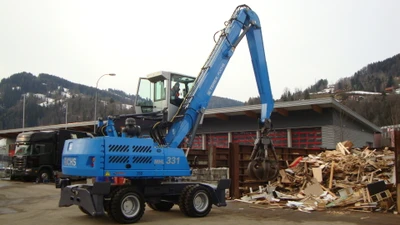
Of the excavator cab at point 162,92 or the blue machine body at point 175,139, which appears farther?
the excavator cab at point 162,92

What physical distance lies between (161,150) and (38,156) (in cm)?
1965

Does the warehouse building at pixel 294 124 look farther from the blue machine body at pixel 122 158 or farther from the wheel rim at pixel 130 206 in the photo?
the wheel rim at pixel 130 206

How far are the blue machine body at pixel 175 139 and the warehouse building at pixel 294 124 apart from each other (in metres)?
12.9

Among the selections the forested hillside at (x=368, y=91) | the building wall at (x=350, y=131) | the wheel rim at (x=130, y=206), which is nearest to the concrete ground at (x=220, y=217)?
the wheel rim at (x=130, y=206)

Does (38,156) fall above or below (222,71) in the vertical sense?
below

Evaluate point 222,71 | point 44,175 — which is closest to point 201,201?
point 222,71

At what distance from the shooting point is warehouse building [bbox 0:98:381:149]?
97.8ft

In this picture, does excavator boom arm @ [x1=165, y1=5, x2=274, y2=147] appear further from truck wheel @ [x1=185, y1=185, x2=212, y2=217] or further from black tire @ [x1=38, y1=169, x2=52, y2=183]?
black tire @ [x1=38, y1=169, x2=52, y2=183]

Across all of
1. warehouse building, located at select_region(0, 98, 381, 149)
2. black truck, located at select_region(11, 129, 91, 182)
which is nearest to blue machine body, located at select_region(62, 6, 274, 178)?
warehouse building, located at select_region(0, 98, 381, 149)

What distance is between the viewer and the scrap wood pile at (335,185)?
13102mm

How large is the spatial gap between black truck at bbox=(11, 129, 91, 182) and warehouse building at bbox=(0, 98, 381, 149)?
33.6ft

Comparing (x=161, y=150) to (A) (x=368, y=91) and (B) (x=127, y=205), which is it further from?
(A) (x=368, y=91)

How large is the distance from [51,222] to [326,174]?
10.3m

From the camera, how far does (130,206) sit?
418 inches
